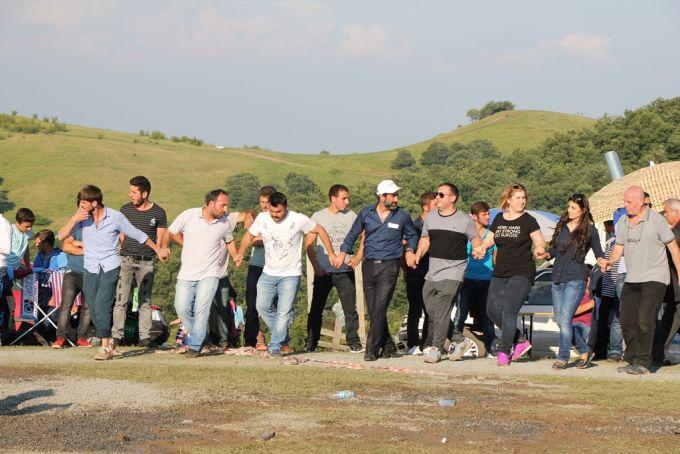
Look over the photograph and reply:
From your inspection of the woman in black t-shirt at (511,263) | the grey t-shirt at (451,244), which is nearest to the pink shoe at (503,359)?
the woman in black t-shirt at (511,263)

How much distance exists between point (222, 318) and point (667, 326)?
17.4ft

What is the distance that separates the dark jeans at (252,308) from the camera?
13781 mm

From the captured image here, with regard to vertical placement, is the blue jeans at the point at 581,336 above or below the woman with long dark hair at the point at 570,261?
below

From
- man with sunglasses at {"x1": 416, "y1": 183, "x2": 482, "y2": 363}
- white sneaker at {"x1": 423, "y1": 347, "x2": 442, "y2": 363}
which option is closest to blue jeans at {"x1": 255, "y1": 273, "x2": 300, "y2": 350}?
man with sunglasses at {"x1": 416, "y1": 183, "x2": 482, "y2": 363}

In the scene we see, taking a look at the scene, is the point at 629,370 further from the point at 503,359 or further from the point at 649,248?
the point at 503,359

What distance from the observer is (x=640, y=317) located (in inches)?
465

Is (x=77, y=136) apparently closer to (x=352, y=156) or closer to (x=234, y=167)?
(x=234, y=167)

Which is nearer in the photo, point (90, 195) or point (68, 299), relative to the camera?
point (90, 195)

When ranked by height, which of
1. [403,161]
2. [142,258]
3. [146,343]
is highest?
[403,161]

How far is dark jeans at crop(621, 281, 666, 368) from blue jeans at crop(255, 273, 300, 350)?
12.1 feet

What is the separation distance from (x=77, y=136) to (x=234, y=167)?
18983mm

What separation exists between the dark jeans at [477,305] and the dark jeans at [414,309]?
18.8 inches

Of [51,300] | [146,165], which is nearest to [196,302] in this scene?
[51,300]

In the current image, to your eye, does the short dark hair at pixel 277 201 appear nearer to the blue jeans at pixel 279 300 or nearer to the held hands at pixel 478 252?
the blue jeans at pixel 279 300
